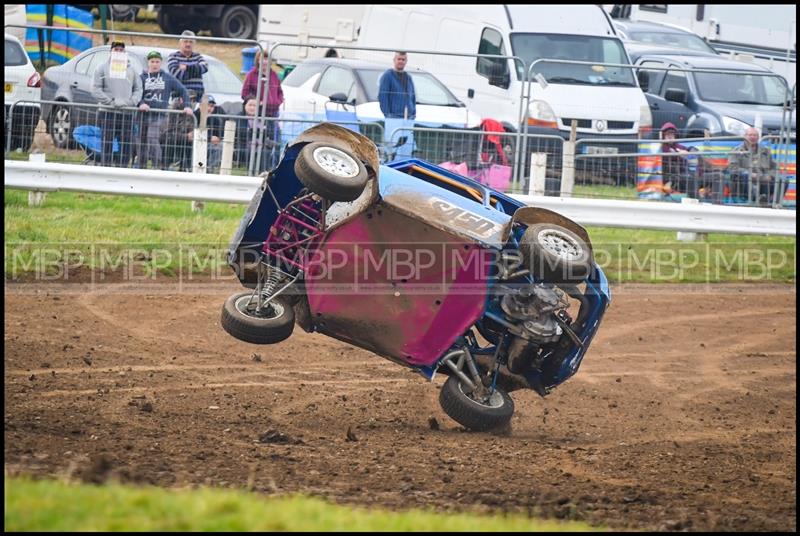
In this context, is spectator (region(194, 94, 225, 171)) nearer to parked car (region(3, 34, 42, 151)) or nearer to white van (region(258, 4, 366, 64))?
parked car (region(3, 34, 42, 151))

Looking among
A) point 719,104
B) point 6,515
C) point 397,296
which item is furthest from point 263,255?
point 719,104

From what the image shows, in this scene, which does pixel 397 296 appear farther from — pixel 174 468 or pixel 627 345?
pixel 627 345

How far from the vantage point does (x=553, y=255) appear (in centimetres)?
724

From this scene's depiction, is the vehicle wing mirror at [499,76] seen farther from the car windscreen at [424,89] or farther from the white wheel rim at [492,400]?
the white wheel rim at [492,400]

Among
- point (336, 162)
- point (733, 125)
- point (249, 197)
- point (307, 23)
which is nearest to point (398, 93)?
point (249, 197)

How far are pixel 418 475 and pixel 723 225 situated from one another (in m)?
7.94

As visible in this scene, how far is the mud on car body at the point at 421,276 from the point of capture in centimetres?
733

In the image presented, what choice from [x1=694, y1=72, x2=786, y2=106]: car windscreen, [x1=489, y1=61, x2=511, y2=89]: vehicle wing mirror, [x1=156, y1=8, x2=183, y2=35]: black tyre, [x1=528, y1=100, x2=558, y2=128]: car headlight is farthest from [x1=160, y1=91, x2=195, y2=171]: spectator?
[x1=156, y1=8, x2=183, y2=35]: black tyre

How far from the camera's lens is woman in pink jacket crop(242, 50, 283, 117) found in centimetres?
1466

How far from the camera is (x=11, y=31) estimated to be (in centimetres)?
1625

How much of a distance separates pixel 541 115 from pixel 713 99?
3847 mm

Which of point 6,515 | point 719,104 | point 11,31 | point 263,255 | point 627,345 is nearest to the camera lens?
point 6,515

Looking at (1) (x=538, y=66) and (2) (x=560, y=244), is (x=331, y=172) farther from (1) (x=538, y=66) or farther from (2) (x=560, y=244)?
(1) (x=538, y=66)

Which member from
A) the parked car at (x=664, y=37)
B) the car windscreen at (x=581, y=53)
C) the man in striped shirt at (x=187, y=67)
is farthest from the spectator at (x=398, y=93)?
the parked car at (x=664, y=37)
